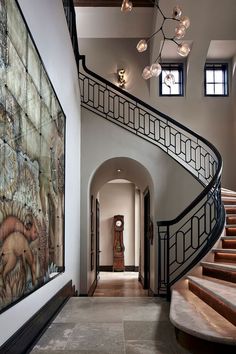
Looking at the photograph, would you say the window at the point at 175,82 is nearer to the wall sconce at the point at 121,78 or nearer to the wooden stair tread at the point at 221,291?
the wall sconce at the point at 121,78

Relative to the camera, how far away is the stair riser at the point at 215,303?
352cm

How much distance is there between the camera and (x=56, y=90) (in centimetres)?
489

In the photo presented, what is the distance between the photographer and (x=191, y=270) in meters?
6.04

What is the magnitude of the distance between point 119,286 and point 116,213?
5.02m

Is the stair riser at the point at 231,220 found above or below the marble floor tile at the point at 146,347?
above

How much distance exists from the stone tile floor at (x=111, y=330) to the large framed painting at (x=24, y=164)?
1.77 ft

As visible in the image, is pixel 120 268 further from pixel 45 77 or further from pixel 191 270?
pixel 45 77

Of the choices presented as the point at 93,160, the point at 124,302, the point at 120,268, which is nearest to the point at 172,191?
the point at 93,160

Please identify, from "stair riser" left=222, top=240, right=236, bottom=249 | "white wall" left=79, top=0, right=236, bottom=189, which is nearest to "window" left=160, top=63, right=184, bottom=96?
"white wall" left=79, top=0, right=236, bottom=189

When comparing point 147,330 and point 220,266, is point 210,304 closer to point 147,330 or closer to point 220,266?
point 147,330

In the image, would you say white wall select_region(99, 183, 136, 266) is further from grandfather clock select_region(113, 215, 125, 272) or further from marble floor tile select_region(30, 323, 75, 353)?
marble floor tile select_region(30, 323, 75, 353)

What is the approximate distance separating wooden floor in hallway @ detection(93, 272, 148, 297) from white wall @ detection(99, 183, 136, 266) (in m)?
1.36

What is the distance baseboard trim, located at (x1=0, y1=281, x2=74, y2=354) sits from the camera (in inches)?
108

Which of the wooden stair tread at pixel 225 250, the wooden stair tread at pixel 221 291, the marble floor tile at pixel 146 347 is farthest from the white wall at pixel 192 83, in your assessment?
the marble floor tile at pixel 146 347
